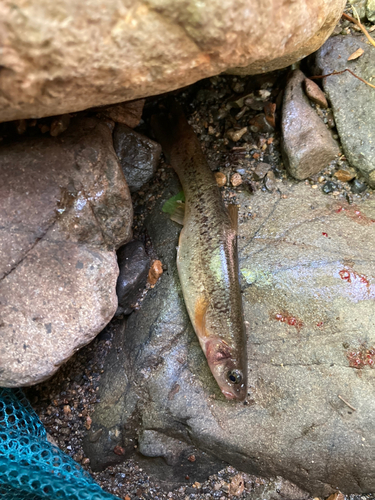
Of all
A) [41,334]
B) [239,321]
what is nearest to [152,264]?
[239,321]

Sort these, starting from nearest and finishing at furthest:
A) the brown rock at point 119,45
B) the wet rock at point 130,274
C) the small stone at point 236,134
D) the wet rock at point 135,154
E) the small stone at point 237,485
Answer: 1. the brown rock at point 119,45
2. the small stone at point 237,485
3. the wet rock at point 130,274
4. the wet rock at point 135,154
5. the small stone at point 236,134

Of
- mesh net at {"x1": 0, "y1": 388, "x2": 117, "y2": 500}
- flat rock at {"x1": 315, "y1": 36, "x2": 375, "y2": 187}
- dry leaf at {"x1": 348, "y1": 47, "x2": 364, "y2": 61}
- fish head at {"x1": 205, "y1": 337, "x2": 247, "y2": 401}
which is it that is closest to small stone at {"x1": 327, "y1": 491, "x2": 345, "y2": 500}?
fish head at {"x1": 205, "y1": 337, "x2": 247, "y2": 401}

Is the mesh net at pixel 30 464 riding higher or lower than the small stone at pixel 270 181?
lower

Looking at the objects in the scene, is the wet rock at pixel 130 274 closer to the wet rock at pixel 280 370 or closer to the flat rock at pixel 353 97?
the wet rock at pixel 280 370

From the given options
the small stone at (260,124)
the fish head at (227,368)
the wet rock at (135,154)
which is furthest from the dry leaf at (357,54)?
the fish head at (227,368)

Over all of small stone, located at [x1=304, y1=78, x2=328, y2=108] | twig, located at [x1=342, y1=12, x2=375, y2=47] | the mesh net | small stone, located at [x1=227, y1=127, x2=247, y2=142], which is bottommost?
the mesh net

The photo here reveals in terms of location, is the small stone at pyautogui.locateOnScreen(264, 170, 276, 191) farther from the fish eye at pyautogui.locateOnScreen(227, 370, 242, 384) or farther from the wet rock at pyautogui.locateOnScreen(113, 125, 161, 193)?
the fish eye at pyautogui.locateOnScreen(227, 370, 242, 384)

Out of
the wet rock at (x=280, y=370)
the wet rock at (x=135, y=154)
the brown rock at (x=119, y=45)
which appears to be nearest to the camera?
the brown rock at (x=119, y=45)

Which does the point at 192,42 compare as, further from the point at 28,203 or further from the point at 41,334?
the point at 41,334
